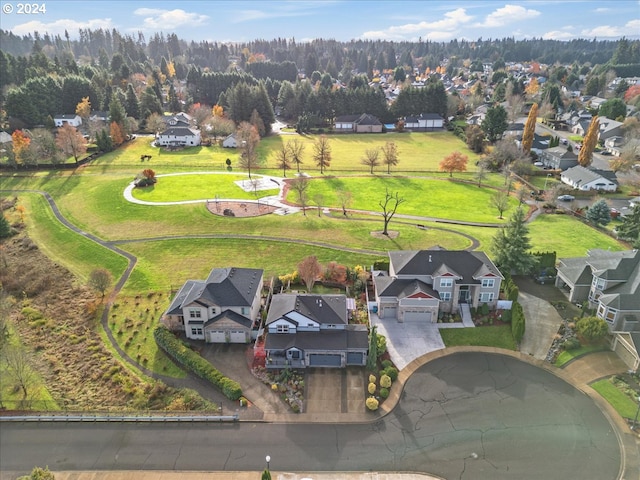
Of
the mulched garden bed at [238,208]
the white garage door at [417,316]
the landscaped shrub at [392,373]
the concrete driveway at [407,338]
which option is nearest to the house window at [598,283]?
the concrete driveway at [407,338]

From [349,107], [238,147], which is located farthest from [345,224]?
[349,107]

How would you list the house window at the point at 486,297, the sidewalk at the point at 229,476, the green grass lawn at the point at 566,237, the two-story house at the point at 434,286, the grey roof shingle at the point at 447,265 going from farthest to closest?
the green grass lawn at the point at 566,237 < the house window at the point at 486,297 < the grey roof shingle at the point at 447,265 < the two-story house at the point at 434,286 < the sidewalk at the point at 229,476

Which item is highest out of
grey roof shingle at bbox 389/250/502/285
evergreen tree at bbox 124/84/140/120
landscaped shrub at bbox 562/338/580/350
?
evergreen tree at bbox 124/84/140/120

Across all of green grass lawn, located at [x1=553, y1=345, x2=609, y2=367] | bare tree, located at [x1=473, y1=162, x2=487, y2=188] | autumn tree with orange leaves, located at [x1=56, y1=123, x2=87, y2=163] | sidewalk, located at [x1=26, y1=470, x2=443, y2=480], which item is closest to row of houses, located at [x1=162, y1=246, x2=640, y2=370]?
green grass lawn, located at [x1=553, y1=345, x2=609, y2=367]

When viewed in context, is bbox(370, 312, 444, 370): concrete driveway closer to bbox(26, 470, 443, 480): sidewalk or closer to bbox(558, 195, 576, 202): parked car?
bbox(26, 470, 443, 480): sidewalk

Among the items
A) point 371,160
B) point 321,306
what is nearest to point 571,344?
point 321,306

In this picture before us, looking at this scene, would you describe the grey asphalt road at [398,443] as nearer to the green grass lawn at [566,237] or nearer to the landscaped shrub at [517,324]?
the landscaped shrub at [517,324]

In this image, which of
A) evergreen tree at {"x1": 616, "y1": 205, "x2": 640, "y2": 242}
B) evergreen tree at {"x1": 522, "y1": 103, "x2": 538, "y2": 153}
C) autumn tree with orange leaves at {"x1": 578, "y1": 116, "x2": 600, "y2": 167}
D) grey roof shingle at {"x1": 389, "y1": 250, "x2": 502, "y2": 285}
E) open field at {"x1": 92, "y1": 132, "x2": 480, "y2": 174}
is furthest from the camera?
→ evergreen tree at {"x1": 522, "y1": 103, "x2": 538, "y2": 153}
